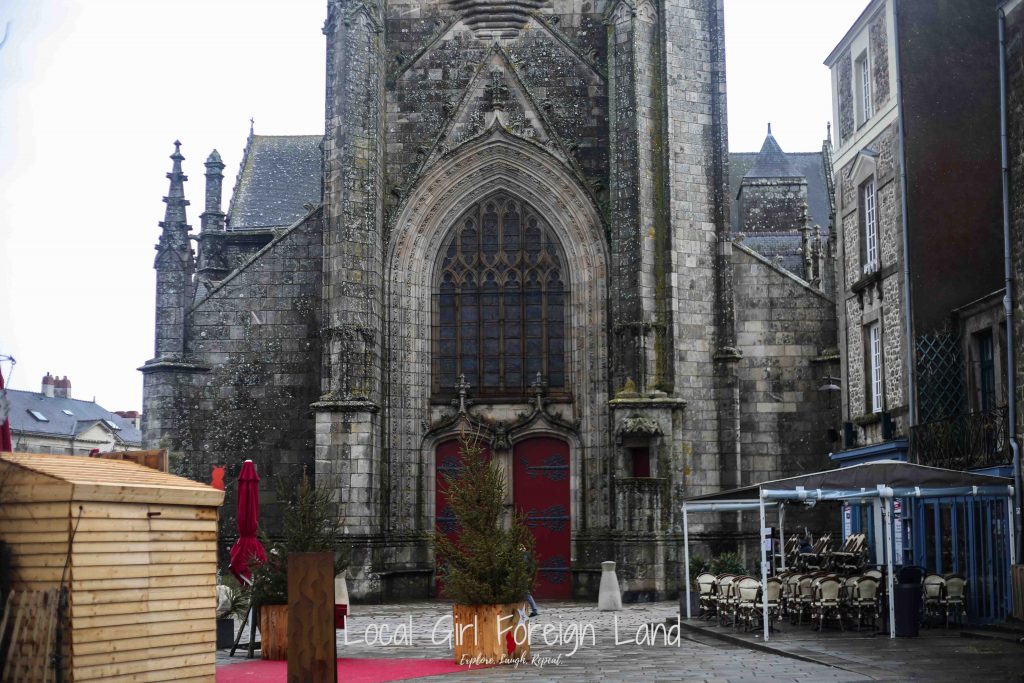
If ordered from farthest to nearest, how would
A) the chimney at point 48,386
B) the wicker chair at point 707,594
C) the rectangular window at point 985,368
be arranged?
1. the chimney at point 48,386
2. the rectangular window at point 985,368
3. the wicker chair at point 707,594

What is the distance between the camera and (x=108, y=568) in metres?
9.88

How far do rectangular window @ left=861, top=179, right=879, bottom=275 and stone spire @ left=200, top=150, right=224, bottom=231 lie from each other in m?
17.1

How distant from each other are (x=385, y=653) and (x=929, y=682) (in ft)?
20.1

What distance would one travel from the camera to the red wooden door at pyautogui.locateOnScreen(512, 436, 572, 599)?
81.3 feet

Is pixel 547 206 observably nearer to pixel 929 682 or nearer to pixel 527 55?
pixel 527 55

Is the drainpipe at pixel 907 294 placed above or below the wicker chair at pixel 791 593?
above

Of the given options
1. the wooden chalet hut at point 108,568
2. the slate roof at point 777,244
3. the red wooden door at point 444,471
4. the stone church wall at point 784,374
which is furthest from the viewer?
the slate roof at point 777,244

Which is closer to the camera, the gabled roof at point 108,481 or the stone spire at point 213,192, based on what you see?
the gabled roof at point 108,481

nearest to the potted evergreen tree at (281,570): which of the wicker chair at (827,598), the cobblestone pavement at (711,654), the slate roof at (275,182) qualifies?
the cobblestone pavement at (711,654)

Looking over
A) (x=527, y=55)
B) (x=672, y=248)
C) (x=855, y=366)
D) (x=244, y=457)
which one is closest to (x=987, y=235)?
(x=855, y=366)

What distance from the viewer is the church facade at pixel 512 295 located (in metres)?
24.1

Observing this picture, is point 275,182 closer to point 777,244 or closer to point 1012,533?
point 777,244

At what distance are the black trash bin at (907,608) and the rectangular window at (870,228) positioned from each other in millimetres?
7710

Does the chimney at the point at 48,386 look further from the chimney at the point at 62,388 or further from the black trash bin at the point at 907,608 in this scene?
the black trash bin at the point at 907,608
